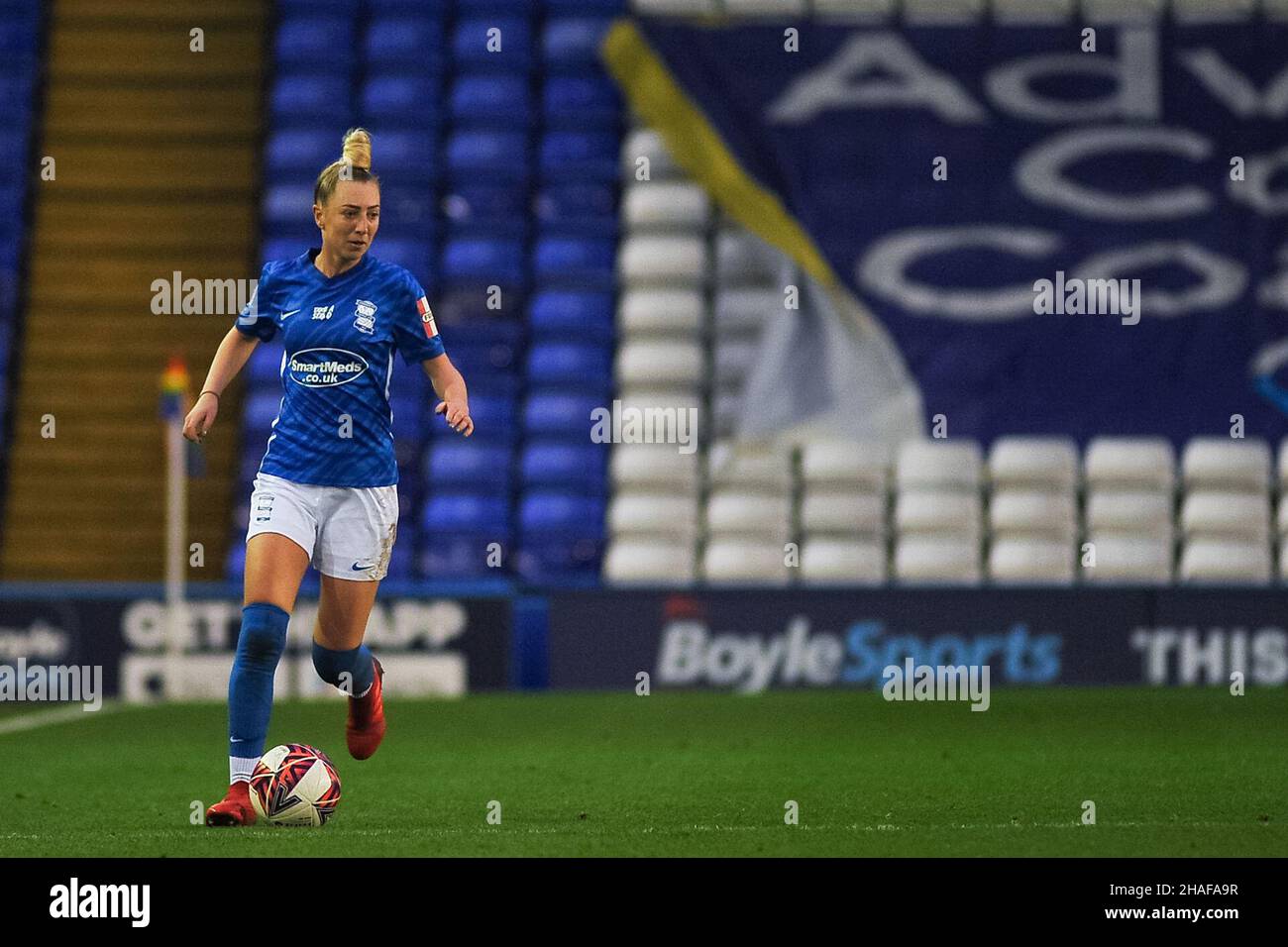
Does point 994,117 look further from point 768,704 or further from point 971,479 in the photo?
point 768,704

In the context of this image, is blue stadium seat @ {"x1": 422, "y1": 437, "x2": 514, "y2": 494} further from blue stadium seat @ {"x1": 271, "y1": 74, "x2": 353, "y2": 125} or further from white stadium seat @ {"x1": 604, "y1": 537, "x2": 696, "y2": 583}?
blue stadium seat @ {"x1": 271, "y1": 74, "x2": 353, "y2": 125}

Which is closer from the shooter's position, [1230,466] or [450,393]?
[450,393]

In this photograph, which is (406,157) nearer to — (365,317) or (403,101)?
(403,101)

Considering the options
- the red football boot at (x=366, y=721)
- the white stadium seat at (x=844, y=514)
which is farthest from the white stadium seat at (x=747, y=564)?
the red football boot at (x=366, y=721)

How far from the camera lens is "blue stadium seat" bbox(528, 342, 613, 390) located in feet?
54.6

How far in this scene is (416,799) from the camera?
26.4 ft

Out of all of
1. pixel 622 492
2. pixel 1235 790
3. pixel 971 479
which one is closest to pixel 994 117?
pixel 971 479

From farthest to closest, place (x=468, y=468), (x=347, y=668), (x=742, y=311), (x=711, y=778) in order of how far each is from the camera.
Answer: (x=742, y=311)
(x=468, y=468)
(x=711, y=778)
(x=347, y=668)

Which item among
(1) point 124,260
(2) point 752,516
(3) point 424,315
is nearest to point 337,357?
(3) point 424,315

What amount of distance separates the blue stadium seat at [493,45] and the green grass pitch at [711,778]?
664 centimetres

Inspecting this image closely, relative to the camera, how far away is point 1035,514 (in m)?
15.2

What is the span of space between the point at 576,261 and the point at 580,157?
37.0 inches

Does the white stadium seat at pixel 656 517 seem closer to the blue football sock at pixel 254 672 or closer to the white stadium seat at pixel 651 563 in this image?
the white stadium seat at pixel 651 563

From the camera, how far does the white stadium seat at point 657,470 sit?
15.9 metres
